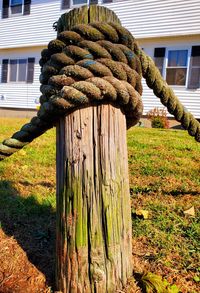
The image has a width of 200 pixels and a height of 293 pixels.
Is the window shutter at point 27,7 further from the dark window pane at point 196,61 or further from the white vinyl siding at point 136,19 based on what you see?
the dark window pane at point 196,61

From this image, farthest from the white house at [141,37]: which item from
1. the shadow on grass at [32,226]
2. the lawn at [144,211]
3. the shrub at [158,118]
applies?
the shadow on grass at [32,226]

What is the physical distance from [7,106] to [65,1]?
6398 millimetres

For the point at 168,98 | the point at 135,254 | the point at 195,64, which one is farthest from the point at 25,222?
the point at 195,64

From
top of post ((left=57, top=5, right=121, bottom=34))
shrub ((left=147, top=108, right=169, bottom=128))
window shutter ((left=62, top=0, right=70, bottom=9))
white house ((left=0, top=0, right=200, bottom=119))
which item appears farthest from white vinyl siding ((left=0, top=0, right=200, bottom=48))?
top of post ((left=57, top=5, right=121, bottom=34))

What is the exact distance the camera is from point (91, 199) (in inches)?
69.2

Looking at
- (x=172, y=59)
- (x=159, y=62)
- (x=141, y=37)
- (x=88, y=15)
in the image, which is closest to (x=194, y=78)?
(x=172, y=59)

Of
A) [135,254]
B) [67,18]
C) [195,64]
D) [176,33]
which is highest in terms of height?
[176,33]

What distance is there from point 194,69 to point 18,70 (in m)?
9.76

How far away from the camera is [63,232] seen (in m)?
1.82

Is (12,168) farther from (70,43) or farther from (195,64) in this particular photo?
(195,64)

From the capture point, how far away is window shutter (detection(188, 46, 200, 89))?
503 inches

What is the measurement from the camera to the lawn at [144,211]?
7.18 feet

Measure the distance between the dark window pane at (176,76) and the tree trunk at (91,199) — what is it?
1210cm

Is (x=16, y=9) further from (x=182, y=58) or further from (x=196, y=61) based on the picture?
(x=196, y=61)
